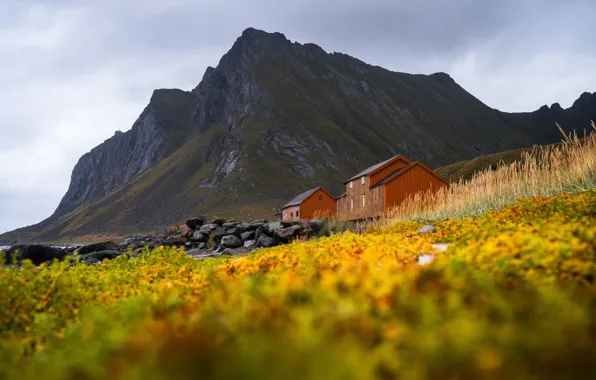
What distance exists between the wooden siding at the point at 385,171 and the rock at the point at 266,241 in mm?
13401

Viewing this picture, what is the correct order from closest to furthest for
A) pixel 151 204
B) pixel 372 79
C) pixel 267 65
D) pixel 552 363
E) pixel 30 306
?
pixel 552 363, pixel 30 306, pixel 151 204, pixel 267 65, pixel 372 79

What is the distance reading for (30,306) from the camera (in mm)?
5316

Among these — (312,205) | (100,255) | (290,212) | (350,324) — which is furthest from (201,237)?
(350,324)

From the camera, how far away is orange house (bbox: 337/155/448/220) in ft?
97.9

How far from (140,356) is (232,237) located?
20.5m

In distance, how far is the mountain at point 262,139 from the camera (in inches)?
3949

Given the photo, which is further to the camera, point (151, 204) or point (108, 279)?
point (151, 204)

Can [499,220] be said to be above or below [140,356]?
above

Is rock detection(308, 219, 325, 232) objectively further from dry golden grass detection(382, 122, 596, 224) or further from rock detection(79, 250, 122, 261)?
rock detection(79, 250, 122, 261)

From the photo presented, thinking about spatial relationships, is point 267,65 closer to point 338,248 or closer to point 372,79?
point 372,79

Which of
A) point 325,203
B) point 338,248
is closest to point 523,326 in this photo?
point 338,248

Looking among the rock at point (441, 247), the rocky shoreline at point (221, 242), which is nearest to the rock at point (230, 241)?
the rocky shoreline at point (221, 242)

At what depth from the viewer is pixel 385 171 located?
3284 centimetres

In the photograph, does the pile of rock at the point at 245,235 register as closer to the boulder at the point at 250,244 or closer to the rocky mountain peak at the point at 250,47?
the boulder at the point at 250,244
